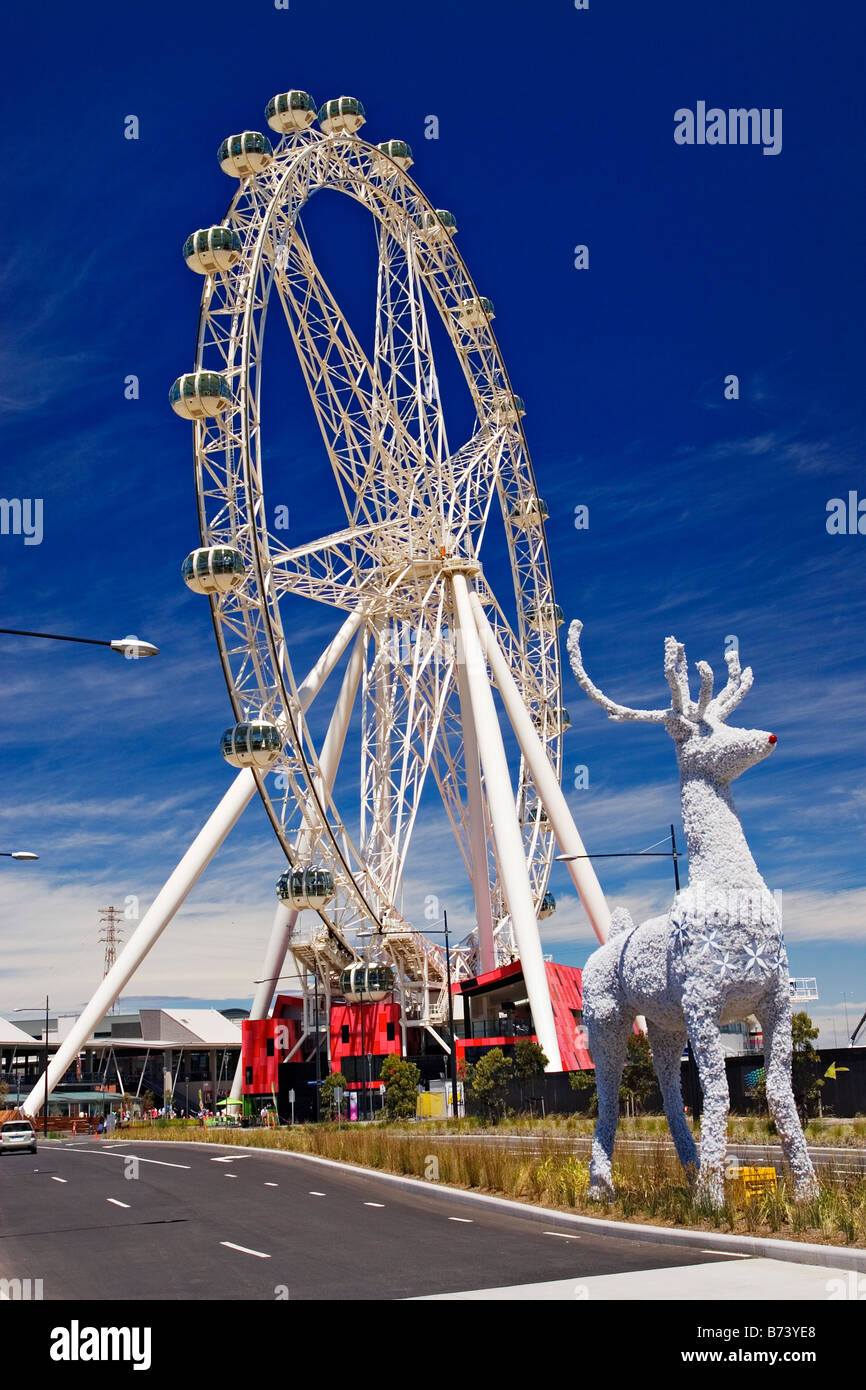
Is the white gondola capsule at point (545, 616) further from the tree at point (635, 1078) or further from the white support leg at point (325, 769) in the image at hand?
the tree at point (635, 1078)

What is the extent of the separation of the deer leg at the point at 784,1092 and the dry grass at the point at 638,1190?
23 cm

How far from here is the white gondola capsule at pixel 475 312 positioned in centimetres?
5734

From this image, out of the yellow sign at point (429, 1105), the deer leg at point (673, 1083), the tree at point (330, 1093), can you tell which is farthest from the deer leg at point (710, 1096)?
the yellow sign at point (429, 1105)

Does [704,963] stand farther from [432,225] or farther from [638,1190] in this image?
[432,225]

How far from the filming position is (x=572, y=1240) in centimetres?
1502

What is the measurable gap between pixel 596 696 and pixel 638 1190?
6483mm

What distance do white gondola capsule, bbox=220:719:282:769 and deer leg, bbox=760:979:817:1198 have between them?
3116 cm

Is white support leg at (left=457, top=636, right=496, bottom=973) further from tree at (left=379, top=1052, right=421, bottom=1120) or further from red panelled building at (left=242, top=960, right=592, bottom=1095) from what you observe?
tree at (left=379, top=1052, right=421, bottom=1120)

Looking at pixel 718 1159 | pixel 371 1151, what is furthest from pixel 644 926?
pixel 371 1151

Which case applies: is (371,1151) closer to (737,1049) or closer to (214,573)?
(214,573)

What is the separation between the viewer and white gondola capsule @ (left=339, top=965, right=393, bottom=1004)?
5638cm

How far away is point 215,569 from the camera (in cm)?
4362

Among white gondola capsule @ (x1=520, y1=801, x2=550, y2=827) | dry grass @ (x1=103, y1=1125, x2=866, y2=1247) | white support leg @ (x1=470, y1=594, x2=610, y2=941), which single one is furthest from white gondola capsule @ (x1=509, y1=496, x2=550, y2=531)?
dry grass @ (x1=103, y1=1125, x2=866, y2=1247)
